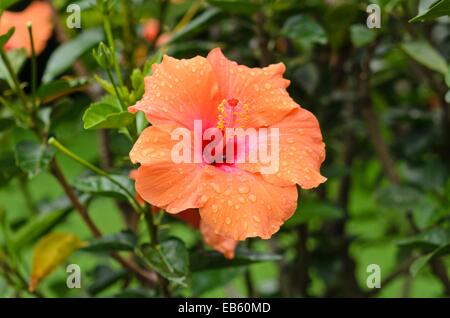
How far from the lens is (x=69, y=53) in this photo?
139 cm

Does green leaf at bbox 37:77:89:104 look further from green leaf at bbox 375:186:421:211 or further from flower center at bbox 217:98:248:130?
green leaf at bbox 375:186:421:211

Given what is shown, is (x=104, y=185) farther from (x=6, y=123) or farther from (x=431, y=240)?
(x=431, y=240)

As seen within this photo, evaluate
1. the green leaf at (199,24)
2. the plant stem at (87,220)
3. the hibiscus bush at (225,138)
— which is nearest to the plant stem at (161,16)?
the hibiscus bush at (225,138)

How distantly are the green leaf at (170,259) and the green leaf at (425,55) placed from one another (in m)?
0.49

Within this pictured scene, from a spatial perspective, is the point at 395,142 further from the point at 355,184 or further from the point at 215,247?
the point at 215,247

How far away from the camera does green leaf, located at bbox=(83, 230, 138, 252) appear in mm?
1060

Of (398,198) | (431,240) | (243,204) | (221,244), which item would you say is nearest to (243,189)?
(243,204)

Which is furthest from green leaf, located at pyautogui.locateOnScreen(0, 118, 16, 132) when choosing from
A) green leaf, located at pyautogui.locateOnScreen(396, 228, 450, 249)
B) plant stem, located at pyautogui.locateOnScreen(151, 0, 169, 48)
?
green leaf, located at pyautogui.locateOnScreen(396, 228, 450, 249)

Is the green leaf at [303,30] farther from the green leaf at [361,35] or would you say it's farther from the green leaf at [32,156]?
the green leaf at [32,156]

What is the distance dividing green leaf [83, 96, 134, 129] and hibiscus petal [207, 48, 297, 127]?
13 cm

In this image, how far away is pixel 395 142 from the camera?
1644 mm

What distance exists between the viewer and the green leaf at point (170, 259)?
3.09ft
